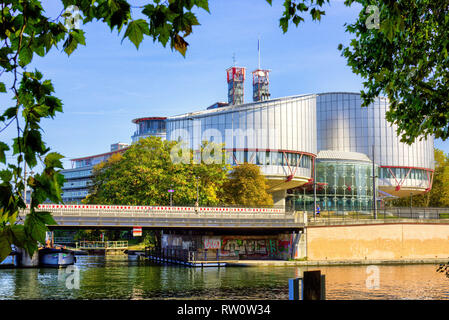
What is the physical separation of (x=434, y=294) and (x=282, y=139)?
54.2 m

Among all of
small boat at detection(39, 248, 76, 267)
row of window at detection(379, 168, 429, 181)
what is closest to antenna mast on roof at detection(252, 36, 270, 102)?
row of window at detection(379, 168, 429, 181)

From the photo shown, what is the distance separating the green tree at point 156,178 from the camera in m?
61.5

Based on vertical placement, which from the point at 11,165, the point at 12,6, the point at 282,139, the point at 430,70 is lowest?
the point at 11,165

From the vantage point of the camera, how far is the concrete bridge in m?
50.9

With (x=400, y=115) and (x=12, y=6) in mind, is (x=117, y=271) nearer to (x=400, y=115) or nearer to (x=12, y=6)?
(x=400, y=115)

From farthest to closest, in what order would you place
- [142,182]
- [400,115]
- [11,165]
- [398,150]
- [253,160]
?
[398,150] → [253,160] → [142,182] → [400,115] → [11,165]

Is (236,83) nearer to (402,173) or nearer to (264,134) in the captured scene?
(402,173)

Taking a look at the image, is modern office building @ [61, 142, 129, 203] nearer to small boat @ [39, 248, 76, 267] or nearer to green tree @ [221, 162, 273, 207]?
green tree @ [221, 162, 273, 207]

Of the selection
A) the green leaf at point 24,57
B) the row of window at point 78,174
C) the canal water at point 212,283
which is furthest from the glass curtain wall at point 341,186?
the green leaf at point 24,57

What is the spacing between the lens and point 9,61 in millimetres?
4270

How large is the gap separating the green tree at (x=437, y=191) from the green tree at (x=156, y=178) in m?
64.9

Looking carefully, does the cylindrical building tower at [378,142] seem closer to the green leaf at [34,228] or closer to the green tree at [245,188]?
the green tree at [245,188]

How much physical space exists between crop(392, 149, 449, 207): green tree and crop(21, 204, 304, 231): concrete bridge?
63229 millimetres

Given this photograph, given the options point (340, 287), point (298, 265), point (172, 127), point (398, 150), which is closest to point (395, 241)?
point (298, 265)
